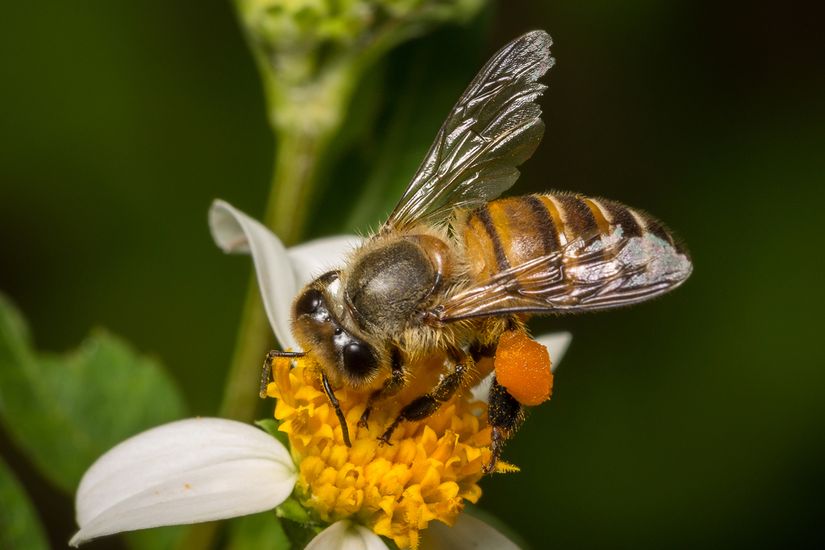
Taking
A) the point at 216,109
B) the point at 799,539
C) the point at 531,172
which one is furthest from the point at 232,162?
the point at 799,539

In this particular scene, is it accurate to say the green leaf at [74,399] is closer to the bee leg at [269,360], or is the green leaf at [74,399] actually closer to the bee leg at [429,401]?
the bee leg at [269,360]

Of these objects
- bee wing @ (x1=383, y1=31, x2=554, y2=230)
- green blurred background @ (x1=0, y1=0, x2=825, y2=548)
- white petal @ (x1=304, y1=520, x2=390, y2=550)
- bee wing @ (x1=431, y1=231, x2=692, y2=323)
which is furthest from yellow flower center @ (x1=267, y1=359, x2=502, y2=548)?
green blurred background @ (x1=0, y1=0, x2=825, y2=548)

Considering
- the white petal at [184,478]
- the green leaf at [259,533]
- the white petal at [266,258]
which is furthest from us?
the green leaf at [259,533]

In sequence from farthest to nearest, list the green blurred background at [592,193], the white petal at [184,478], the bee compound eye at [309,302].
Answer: the green blurred background at [592,193] → the bee compound eye at [309,302] → the white petal at [184,478]

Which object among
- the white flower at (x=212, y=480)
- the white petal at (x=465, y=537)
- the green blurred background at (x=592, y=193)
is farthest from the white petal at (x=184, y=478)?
the green blurred background at (x=592, y=193)

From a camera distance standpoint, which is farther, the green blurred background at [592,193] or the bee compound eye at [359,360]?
the green blurred background at [592,193]

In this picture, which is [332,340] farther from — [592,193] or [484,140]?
[592,193]
